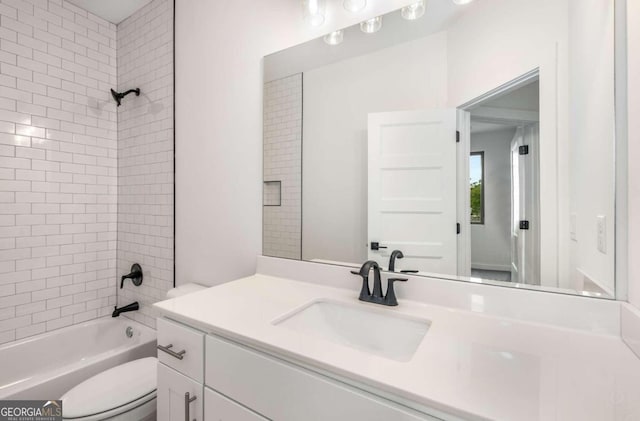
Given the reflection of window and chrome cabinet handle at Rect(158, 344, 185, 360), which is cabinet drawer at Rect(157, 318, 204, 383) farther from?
the reflection of window

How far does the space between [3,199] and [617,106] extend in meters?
3.02

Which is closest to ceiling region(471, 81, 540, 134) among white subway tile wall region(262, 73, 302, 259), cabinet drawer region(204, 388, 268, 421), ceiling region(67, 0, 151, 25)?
white subway tile wall region(262, 73, 302, 259)

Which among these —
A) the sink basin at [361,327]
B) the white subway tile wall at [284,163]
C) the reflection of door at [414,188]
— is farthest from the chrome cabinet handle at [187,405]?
the reflection of door at [414,188]

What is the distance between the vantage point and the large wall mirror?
879mm

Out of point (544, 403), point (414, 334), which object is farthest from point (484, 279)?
point (544, 403)

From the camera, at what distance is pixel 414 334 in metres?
0.93

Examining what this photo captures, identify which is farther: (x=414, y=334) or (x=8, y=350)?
(x=8, y=350)

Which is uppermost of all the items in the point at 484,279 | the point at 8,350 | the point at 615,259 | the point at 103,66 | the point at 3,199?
the point at 103,66

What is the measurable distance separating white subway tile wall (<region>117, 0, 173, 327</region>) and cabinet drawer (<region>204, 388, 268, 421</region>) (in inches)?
50.0

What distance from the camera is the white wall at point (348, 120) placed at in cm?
115

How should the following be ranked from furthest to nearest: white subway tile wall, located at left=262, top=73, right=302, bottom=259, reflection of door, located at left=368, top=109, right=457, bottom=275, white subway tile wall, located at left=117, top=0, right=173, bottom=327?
white subway tile wall, located at left=117, top=0, right=173, bottom=327
white subway tile wall, located at left=262, top=73, right=302, bottom=259
reflection of door, located at left=368, top=109, right=457, bottom=275

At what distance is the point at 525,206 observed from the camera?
0.95 meters

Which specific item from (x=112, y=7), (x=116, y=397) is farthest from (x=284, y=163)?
(x=112, y=7)

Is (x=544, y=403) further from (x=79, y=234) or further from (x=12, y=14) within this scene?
(x=12, y=14)
